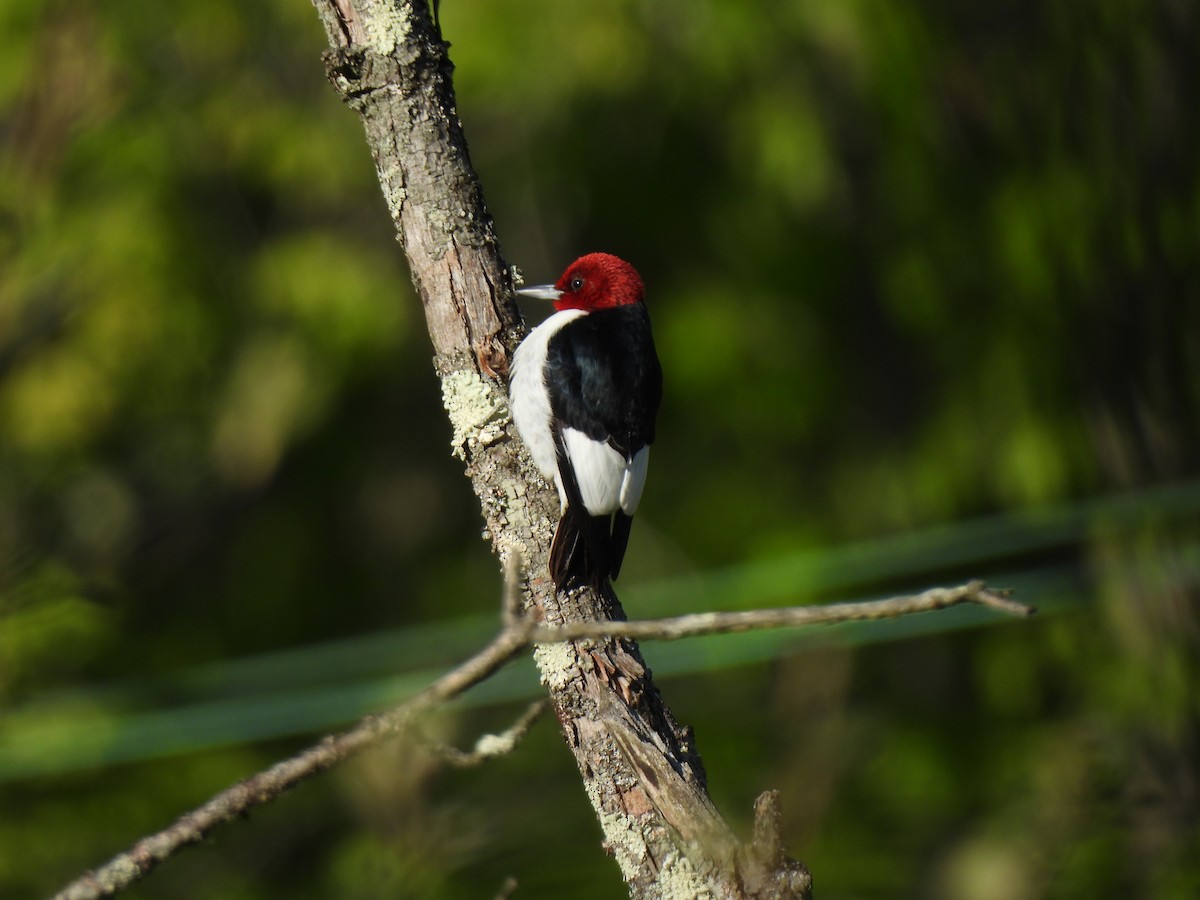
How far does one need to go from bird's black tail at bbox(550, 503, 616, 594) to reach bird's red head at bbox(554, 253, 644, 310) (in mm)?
1210

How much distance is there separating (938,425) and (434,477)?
9.50ft

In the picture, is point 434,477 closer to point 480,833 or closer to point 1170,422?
point 1170,422

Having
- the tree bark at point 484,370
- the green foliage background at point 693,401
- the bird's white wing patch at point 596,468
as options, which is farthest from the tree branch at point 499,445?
the green foliage background at point 693,401

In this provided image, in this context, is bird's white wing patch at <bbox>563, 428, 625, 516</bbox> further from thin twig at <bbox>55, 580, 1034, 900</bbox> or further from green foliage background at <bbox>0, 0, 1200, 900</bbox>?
green foliage background at <bbox>0, 0, 1200, 900</bbox>

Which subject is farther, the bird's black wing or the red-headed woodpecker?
the bird's black wing

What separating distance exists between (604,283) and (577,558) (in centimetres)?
136

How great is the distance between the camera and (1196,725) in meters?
4.13

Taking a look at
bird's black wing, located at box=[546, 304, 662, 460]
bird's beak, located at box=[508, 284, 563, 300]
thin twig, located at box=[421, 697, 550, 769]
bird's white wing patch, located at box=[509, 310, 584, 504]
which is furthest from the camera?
bird's beak, located at box=[508, 284, 563, 300]

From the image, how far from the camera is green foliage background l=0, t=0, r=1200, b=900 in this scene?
4.76 metres

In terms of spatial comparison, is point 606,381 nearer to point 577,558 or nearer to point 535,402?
point 535,402

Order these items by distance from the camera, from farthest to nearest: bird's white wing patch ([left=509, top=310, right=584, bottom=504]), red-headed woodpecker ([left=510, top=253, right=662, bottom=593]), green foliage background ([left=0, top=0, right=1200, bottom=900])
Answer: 1. green foliage background ([left=0, top=0, right=1200, bottom=900])
2. red-headed woodpecker ([left=510, top=253, right=662, bottom=593])
3. bird's white wing patch ([left=509, top=310, right=584, bottom=504])

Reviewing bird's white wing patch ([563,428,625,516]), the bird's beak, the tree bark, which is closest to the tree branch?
the tree bark

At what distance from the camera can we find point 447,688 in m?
1.01

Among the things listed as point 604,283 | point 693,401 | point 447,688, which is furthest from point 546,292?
point 693,401
